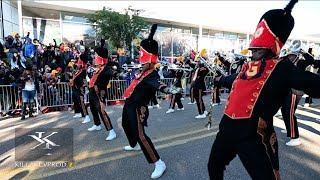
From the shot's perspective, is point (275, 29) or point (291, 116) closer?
point (275, 29)

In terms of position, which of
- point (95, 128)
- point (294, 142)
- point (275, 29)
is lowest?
point (95, 128)

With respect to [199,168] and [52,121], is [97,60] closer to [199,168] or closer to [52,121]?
[52,121]

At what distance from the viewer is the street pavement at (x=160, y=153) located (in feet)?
15.8

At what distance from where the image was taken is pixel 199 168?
5039mm

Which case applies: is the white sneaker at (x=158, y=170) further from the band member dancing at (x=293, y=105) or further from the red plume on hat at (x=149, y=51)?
the band member dancing at (x=293, y=105)

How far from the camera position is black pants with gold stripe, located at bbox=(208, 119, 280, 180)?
9.02ft

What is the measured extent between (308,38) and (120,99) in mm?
33463

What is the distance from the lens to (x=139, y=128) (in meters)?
4.95

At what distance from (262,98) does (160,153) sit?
10.9ft

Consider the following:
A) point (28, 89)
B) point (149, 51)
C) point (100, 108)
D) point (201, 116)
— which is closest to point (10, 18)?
point (28, 89)

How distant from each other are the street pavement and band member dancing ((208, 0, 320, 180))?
1947 mm

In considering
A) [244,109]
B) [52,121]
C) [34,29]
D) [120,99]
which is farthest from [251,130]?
[34,29]

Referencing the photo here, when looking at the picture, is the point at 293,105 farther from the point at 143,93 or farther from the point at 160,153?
the point at 143,93

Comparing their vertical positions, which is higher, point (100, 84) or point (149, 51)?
→ point (149, 51)
